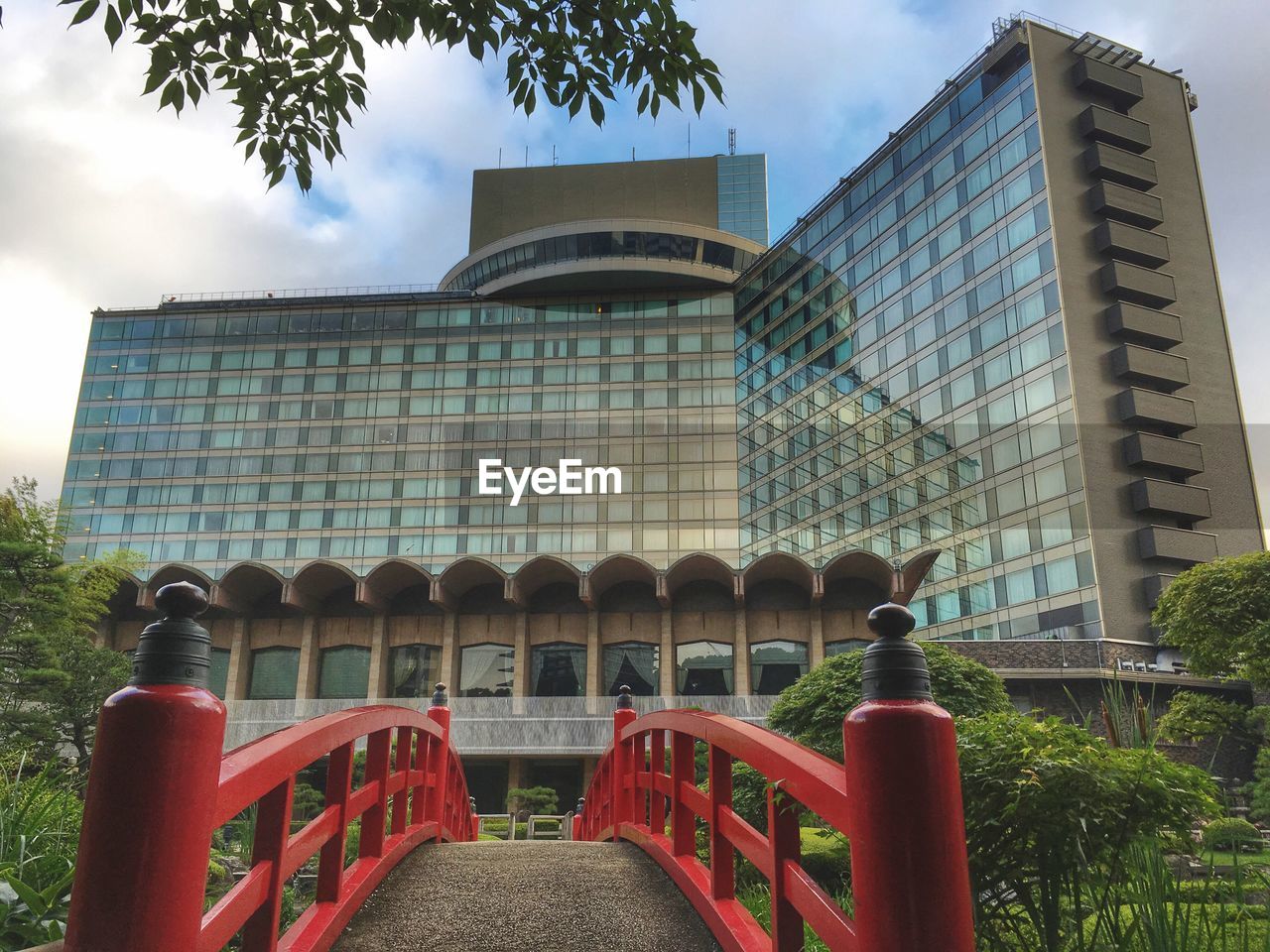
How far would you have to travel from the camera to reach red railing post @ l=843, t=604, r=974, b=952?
8.11ft

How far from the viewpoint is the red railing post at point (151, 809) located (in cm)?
234

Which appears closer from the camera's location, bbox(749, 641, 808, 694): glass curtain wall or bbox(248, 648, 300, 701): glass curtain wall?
bbox(749, 641, 808, 694): glass curtain wall

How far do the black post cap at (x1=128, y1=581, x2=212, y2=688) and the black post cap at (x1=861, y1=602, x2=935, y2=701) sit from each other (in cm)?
177

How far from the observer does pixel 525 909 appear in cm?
512

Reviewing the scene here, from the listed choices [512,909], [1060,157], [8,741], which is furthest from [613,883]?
[1060,157]

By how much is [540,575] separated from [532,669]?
4.80 m

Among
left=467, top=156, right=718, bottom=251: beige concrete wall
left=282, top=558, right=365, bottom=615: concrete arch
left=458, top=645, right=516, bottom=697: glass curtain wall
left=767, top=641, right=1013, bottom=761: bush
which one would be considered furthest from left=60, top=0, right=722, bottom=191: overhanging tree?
left=467, top=156, right=718, bottom=251: beige concrete wall

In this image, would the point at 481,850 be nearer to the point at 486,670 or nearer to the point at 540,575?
the point at 540,575

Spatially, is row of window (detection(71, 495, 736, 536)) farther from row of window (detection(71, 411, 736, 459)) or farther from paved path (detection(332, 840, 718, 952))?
paved path (detection(332, 840, 718, 952))

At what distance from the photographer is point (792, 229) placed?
2381 inches

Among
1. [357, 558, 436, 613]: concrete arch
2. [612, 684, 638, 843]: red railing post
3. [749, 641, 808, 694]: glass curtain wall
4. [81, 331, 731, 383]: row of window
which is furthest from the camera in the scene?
[81, 331, 731, 383]: row of window

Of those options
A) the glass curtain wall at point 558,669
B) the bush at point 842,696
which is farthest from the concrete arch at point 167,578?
the bush at point 842,696

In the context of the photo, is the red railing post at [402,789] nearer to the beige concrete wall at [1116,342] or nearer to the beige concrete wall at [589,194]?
the beige concrete wall at [1116,342]

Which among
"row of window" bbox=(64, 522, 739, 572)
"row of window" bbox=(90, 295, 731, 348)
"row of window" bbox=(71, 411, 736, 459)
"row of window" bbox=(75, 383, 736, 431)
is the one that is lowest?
"row of window" bbox=(64, 522, 739, 572)
